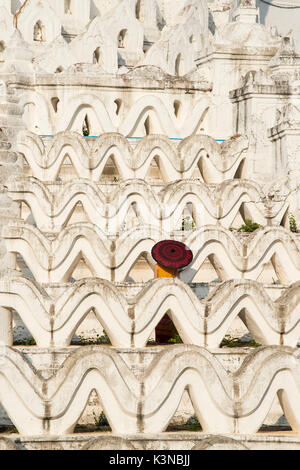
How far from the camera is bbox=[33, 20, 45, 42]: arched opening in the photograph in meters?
34.0

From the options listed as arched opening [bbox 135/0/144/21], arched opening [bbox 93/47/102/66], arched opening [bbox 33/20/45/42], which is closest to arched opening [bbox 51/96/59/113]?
arched opening [bbox 93/47/102/66]

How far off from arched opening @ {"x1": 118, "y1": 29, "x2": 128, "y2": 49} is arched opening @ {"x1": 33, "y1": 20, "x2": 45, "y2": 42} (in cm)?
244

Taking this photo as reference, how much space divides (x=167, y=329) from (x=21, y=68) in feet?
30.1

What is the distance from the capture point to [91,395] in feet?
68.6

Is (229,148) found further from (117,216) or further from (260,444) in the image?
(260,444)

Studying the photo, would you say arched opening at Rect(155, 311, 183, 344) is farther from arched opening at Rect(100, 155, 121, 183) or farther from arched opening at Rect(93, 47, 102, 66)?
arched opening at Rect(93, 47, 102, 66)

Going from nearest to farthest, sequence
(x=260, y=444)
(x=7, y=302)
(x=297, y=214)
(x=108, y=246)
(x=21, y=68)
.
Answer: (x=260, y=444) → (x=7, y=302) → (x=108, y=246) → (x=297, y=214) → (x=21, y=68)

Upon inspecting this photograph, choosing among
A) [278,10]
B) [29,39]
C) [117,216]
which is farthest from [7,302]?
[278,10]

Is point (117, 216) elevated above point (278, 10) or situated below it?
below

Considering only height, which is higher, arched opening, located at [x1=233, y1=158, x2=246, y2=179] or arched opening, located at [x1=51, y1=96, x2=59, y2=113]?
arched opening, located at [x1=51, y1=96, x2=59, y2=113]

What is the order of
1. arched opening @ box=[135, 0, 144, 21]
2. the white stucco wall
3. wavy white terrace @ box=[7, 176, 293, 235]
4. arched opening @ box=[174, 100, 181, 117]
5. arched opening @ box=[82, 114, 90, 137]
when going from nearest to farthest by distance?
wavy white terrace @ box=[7, 176, 293, 235]
arched opening @ box=[82, 114, 90, 137]
arched opening @ box=[174, 100, 181, 117]
arched opening @ box=[135, 0, 144, 21]
the white stucco wall

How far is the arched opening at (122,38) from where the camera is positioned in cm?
3544

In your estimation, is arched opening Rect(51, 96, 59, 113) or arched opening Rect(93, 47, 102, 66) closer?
arched opening Rect(51, 96, 59, 113)
